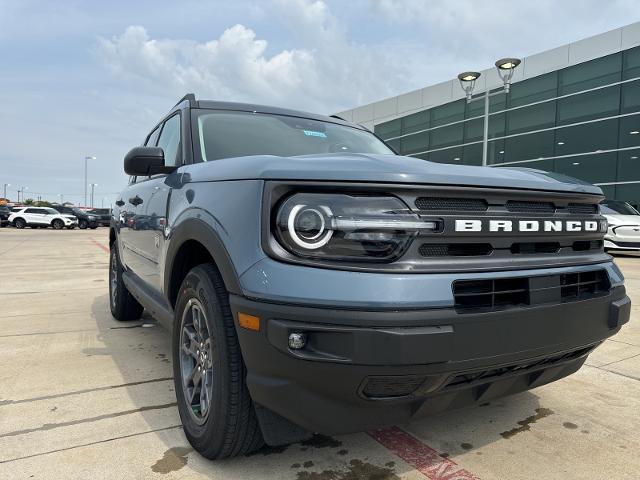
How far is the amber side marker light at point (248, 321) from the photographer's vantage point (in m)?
1.67

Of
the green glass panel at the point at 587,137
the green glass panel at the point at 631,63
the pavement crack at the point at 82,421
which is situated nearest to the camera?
the pavement crack at the point at 82,421

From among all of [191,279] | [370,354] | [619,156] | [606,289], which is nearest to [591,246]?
[606,289]

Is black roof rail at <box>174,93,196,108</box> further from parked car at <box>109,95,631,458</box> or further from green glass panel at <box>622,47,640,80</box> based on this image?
green glass panel at <box>622,47,640,80</box>

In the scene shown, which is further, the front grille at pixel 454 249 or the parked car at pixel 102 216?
the parked car at pixel 102 216

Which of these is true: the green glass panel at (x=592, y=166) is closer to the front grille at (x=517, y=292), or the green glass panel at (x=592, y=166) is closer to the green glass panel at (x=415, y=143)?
the green glass panel at (x=415, y=143)

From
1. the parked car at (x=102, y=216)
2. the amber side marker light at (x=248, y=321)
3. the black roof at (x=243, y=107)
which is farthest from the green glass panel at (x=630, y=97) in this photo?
the parked car at (x=102, y=216)

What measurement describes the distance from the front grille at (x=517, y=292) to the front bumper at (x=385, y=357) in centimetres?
5

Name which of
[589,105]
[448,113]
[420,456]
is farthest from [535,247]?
[448,113]

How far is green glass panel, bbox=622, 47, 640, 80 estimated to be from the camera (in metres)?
17.6

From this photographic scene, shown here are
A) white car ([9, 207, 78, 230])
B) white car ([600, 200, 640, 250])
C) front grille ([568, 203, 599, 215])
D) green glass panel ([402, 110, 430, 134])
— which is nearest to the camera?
front grille ([568, 203, 599, 215])

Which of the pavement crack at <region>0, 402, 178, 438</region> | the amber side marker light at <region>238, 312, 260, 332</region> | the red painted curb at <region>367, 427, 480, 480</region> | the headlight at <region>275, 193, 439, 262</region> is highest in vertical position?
the headlight at <region>275, 193, 439, 262</region>

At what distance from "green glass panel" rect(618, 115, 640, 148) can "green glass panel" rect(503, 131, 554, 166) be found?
2.68 meters

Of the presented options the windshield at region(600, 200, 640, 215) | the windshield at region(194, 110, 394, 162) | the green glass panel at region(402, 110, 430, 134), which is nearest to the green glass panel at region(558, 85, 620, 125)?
the green glass panel at region(402, 110, 430, 134)

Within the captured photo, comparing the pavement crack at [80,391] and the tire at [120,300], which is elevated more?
the tire at [120,300]
